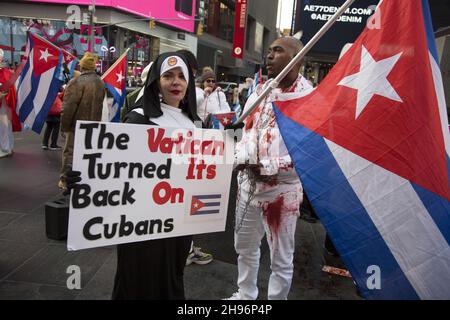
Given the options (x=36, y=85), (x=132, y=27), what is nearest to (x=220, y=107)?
(x=36, y=85)

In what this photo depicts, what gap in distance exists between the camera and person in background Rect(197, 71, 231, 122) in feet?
21.2

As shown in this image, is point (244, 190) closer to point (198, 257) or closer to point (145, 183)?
point (145, 183)

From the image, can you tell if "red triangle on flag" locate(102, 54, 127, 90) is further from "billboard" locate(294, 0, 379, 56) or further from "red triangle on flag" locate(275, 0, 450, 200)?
"red triangle on flag" locate(275, 0, 450, 200)

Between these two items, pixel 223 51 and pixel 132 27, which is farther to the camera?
pixel 223 51

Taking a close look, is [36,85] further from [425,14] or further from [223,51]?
[223,51]

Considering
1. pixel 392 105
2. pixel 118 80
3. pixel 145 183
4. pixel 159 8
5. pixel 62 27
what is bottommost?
pixel 145 183

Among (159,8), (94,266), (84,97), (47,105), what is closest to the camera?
(94,266)

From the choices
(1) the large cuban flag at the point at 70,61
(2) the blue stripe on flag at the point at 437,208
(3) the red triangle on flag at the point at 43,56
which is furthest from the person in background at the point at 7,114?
(2) the blue stripe on flag at the point at 437,208

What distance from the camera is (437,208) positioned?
2.04 metres

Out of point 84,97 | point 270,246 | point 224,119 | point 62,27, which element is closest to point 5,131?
point 84,97

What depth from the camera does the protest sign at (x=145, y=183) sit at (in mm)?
2033

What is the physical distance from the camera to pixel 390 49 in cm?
228

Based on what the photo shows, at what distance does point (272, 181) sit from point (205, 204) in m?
0.75

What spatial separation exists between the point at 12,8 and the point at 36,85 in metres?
29.6
